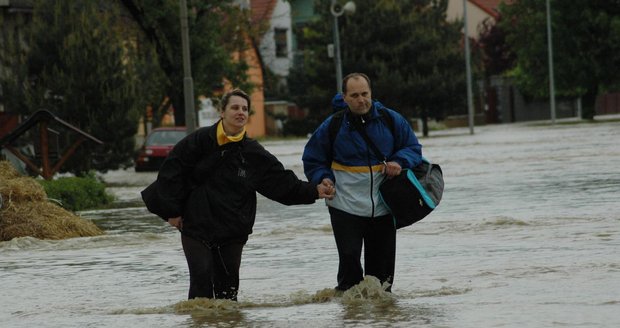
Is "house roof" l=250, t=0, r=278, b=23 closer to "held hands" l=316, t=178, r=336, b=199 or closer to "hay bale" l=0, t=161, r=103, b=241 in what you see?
"hay bale" l=0, t=161, r=103, b=241

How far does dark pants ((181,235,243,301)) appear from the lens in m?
9.83

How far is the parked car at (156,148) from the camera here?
140 feet

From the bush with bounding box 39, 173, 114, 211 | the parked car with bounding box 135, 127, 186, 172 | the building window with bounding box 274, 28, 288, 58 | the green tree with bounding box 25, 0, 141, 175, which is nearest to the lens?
the bush with bounding box 39, 173, 114, 211

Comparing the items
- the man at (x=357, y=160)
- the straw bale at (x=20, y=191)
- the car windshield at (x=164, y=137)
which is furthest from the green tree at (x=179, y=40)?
the man at (x=357, y=160)

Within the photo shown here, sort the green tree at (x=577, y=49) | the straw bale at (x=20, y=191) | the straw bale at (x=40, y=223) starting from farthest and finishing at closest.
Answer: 1. the green tree at (x=577, y=49)
2. the straw bale at (x=20, y=191)
3. the straw bale at (x=40, y=223)

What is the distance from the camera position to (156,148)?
141 ft

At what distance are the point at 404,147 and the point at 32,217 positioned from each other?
28.6 ft

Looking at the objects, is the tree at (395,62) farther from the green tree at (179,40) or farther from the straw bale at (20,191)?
the straw bale at (20,191)

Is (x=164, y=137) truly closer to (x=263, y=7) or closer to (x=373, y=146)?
(x=373, y=146)

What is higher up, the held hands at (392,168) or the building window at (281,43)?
the building window at (281,43)

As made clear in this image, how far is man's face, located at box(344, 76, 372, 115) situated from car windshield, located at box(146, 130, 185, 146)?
110 ft

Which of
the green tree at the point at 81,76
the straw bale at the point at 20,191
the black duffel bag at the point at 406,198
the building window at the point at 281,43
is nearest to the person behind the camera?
the black duffel bag at the point at 406,198

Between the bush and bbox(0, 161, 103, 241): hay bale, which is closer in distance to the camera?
A: bbox(0, 161, 103, 241): hay bale

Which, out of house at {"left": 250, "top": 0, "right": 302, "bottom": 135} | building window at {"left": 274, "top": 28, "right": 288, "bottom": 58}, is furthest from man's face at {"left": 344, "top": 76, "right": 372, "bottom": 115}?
building window at {"left": 274, "top": 28, "right": 288, "bottom": 58}
